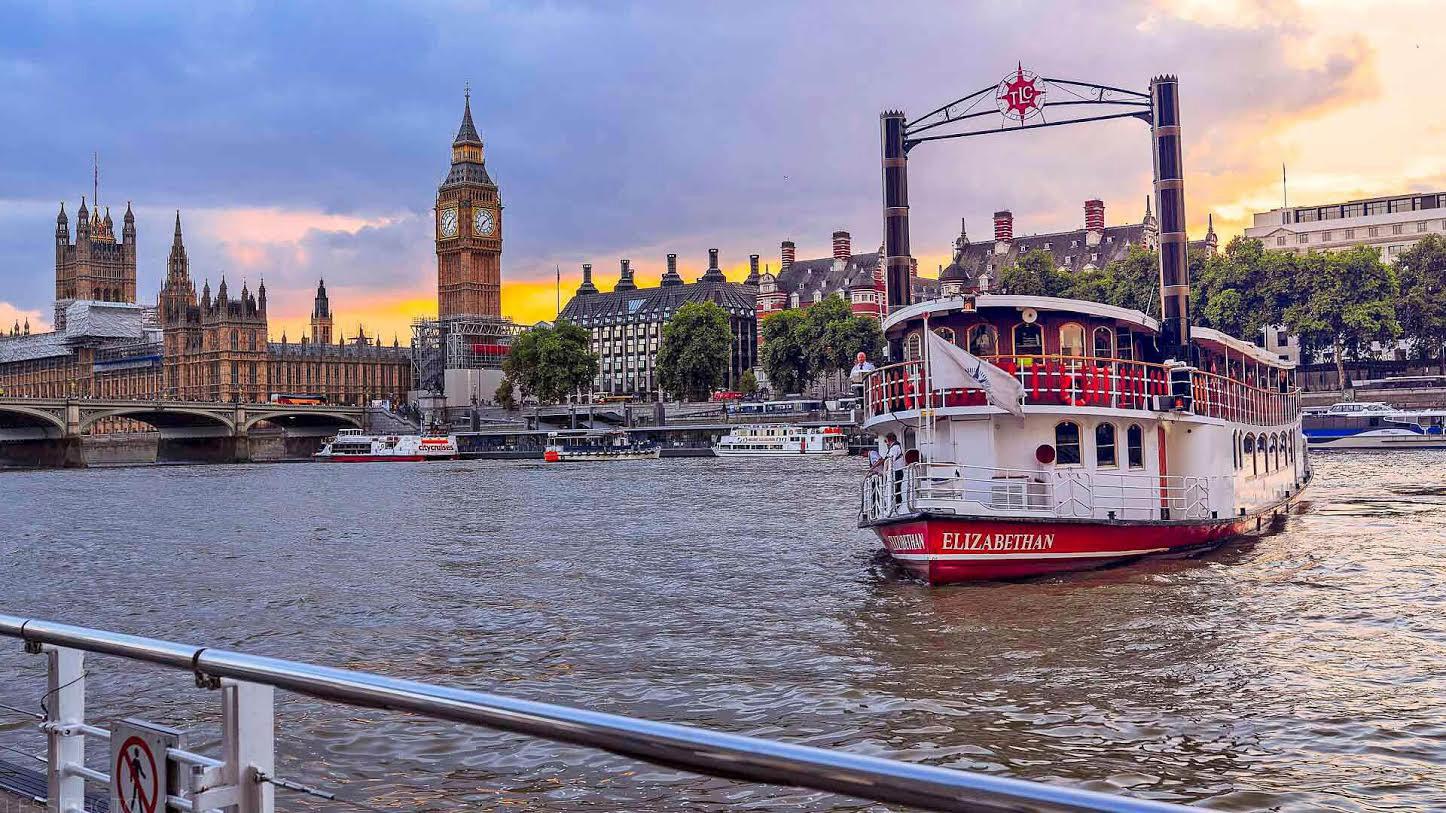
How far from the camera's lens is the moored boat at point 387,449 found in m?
127

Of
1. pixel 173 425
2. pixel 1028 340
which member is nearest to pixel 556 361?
pixel 173 425

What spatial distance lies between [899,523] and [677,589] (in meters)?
4.79

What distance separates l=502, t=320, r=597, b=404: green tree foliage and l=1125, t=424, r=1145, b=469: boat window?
12372cm

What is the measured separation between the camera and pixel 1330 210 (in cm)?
13138

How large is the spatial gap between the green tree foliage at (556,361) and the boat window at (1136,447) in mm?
123720

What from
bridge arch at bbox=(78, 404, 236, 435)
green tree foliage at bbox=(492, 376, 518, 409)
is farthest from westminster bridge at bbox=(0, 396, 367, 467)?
green tree foliage at bbox=(492, 376, 518, 409)

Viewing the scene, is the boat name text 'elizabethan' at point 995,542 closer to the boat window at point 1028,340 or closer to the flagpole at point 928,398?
the flagpole at point 928,398

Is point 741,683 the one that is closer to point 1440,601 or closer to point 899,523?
A: point 899,523

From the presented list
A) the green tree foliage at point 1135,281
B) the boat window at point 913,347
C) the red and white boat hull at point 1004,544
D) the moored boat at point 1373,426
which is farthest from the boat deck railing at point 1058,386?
the green tree foliage at point 1135,281

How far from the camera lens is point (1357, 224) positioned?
422 ft

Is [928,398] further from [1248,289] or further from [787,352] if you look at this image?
[787,352]

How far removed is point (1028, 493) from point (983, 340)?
10.3 feet

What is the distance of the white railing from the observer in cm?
2295

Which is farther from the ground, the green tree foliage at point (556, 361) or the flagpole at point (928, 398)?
the green tree foliage at point (556, 361)
